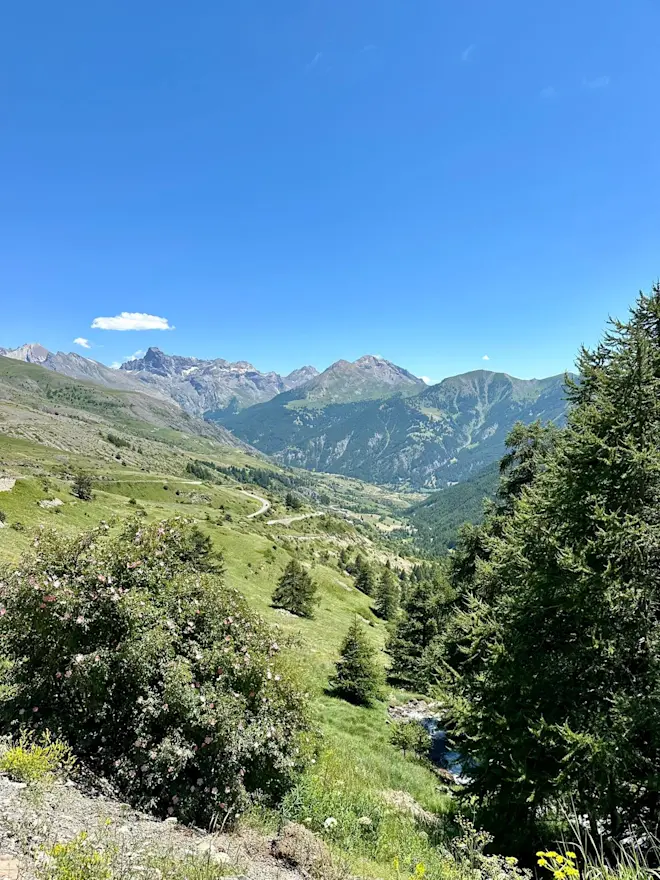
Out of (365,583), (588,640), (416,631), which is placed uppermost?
(588,640)

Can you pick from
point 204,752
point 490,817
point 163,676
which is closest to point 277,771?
point 204,752

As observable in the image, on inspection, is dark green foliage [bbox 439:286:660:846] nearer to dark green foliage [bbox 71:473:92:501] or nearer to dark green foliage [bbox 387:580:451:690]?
dark green foliage [bbox 387:580:451:690]

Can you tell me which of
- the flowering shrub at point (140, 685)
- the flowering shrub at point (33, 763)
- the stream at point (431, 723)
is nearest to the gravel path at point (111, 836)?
the flowering shrub at point (33, 763)

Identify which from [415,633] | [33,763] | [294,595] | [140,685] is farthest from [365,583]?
[33,763]

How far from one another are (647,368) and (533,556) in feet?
20.7

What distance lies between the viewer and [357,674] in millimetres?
27203

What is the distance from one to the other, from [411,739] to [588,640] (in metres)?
14.7

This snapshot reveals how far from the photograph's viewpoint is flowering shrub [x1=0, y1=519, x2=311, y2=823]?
350 inches

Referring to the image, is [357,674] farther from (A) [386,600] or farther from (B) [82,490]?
(B) [82,490]

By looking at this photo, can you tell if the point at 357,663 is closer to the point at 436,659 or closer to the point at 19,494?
the point at 436,659

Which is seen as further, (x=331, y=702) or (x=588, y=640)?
(x=331, y=702)

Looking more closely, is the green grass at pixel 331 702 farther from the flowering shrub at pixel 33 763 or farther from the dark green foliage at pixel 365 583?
the dark green foliage at pixel 365 583

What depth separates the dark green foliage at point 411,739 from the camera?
21.5 meters

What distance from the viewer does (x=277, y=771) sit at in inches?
404
